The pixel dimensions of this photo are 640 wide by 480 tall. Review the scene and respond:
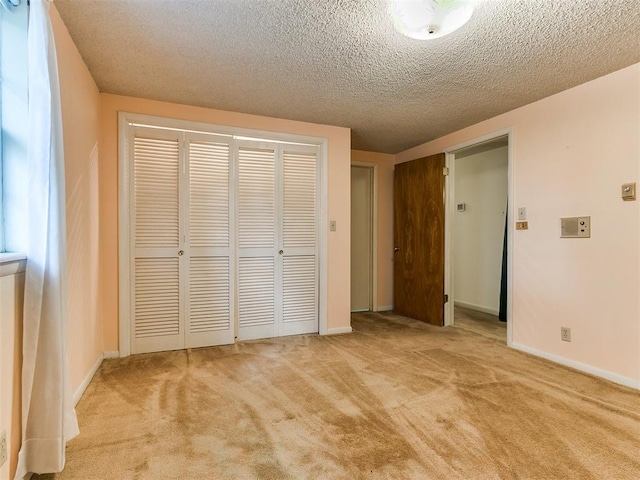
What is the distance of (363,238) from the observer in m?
5.04

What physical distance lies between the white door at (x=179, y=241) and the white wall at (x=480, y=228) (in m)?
3.19

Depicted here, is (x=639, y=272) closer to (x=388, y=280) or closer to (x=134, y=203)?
(x=388, y=280)

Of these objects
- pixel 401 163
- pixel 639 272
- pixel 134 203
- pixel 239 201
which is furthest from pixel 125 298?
pixel 639 272

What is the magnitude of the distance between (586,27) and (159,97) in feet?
10.3

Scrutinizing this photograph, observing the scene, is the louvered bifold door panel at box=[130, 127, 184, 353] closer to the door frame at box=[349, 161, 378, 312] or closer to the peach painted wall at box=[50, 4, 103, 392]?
the peach painted wall at box=[50, 4, 103, 392]

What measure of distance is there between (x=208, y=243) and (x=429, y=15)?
2558 mm

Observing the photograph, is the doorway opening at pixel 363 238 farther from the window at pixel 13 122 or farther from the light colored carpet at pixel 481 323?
the window at pixel 13 122

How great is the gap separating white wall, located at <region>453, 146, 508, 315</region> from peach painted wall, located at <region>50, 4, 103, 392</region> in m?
4.16

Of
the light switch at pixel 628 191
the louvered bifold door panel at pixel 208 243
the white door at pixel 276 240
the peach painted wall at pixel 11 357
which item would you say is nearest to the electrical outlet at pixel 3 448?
the peach painted wall at pixel 11 357

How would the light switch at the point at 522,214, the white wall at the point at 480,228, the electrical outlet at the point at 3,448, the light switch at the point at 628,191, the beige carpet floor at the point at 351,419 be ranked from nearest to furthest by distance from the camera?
1. the electrical outlet at the point at 3,448
2. the beige carpet floor at the point at 351,419
3. the light switch at the point at 628,191
4. the light switch at the point at 522,214
5. the white wall at the point at 480,228

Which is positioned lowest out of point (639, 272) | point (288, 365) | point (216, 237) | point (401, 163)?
point (288, 365)

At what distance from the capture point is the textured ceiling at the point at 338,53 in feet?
6.00

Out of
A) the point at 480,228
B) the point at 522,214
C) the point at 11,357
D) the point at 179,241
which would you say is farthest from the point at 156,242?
the point at 480,228

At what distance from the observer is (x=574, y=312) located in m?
2.77
